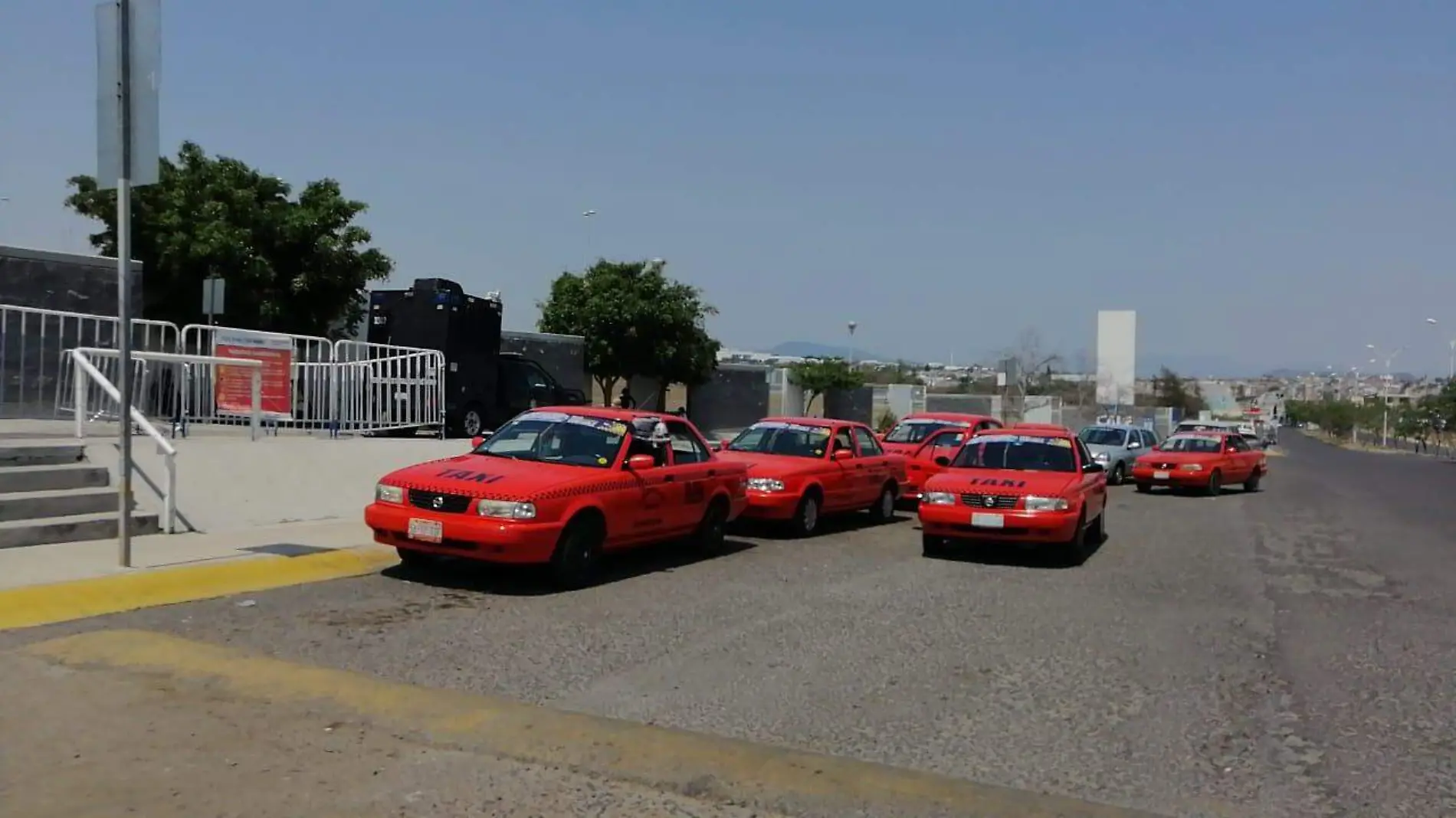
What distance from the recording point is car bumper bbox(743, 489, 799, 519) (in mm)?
14609

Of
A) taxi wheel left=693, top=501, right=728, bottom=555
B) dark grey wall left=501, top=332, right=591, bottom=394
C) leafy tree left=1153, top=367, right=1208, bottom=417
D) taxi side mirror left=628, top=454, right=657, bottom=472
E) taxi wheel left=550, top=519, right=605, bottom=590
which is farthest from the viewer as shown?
leafy tree left=1153, top=367, right=1208, bottom=417

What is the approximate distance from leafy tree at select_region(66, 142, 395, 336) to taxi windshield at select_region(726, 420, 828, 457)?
13535mm

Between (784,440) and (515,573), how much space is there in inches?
225

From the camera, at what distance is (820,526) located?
16453 millimetres

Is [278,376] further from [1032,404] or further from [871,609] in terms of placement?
[1032,404]

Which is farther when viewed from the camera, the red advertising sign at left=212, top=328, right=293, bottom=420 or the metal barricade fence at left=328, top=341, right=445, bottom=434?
the metal barricade fence at left=328, top=341, right=445, bottom=434

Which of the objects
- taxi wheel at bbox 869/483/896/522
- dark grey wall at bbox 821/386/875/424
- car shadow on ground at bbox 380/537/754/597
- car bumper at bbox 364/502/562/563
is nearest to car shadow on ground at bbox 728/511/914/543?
taxi wheel at bbox 869/483/896/522

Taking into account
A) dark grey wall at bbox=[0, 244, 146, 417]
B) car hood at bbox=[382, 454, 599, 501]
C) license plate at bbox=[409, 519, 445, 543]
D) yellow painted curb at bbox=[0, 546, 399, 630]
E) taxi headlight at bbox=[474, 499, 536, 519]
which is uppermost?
dark grey wall at bbox=[0, 244, 146, 417]

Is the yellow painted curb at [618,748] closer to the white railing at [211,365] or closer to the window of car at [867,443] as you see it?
the white railing at [211,365]

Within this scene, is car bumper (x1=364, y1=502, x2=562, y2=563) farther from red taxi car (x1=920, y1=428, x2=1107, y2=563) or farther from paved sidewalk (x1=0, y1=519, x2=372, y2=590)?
red taxi car (x1=920, y1=428, x2=1107, y2=563)

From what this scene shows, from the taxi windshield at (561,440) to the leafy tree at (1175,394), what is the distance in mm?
85946

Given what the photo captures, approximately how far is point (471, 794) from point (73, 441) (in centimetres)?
878

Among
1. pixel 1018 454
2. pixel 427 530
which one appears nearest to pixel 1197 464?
pixel 1018 454

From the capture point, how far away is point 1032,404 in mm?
54062
